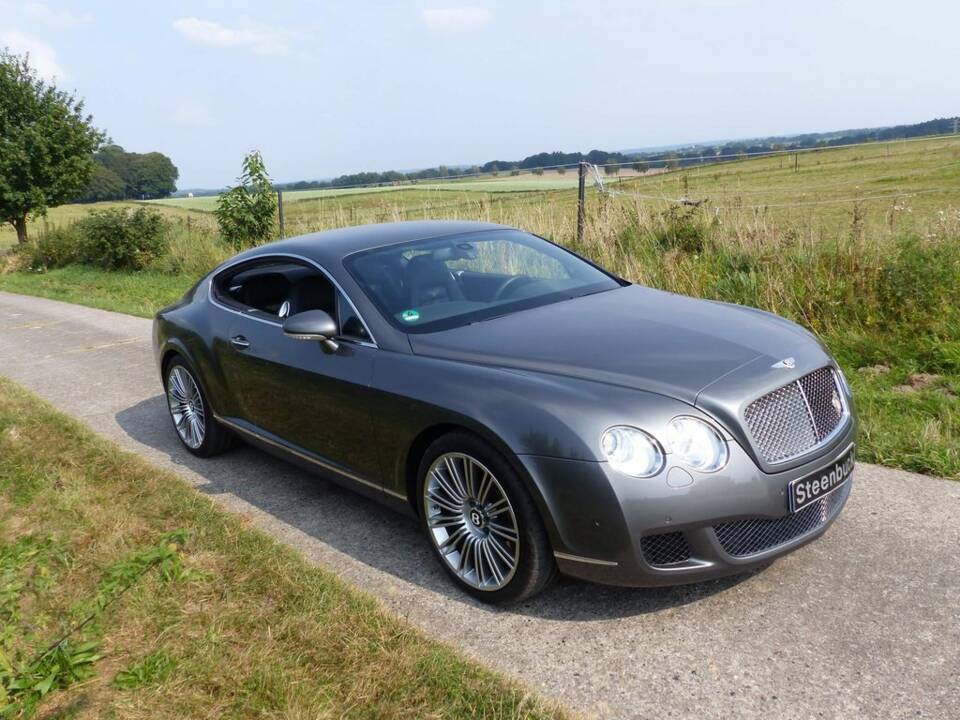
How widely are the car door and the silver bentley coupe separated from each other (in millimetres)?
12

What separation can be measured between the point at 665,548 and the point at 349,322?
1931 millimetres

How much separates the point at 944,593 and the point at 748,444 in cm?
105

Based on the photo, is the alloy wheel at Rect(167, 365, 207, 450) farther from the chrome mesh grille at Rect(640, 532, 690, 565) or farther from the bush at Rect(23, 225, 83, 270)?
the bush at Rect(23, 225, 83, 270)

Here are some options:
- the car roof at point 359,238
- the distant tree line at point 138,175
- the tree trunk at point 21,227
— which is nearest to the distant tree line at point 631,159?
the car roof at point 359,238

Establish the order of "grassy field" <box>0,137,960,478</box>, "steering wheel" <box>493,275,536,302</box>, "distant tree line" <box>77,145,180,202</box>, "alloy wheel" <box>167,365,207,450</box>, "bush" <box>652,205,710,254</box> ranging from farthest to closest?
1. "distant tree line" <box>77,145,180,202</box>
2. "bush" <box>652,205,710,254</box>
3. "alloy wheel" <box>167,365,207,450</box>
4. "grassy field" <box>0,137,960,478</box>
5. "steering wheel" <box>493,275,536,302</box>

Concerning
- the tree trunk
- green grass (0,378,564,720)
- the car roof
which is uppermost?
the car roof

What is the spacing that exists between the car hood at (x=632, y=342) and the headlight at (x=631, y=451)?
222 millimetres

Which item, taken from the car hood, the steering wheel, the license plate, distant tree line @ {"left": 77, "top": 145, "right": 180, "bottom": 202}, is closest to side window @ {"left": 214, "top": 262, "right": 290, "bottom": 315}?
the steering wheel

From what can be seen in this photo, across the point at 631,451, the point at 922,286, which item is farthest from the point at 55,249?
the point at 631,451

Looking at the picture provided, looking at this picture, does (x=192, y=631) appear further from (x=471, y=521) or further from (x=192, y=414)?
(x=192, y=414)

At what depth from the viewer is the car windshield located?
434cm

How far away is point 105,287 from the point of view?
17344mm

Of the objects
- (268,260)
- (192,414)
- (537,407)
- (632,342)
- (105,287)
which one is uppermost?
(268,260)

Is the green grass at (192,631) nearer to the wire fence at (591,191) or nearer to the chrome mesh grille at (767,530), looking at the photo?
the chrome mesh grille at (767,530)
